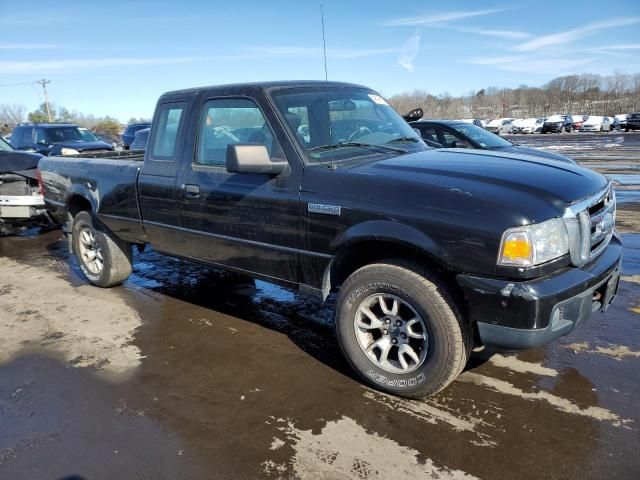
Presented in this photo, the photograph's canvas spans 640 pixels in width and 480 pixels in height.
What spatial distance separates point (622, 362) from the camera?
3520mm

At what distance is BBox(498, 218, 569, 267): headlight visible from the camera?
8.65 feet

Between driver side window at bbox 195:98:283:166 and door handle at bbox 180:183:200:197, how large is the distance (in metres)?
0.21

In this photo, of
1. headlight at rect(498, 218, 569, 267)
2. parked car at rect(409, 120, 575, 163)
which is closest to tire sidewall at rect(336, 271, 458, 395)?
headlight at rect(498, 218, 569, 267)

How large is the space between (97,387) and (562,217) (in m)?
3.28

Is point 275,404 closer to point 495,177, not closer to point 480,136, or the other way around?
point 495,177

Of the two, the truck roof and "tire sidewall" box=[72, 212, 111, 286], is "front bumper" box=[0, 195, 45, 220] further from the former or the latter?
the truck roof

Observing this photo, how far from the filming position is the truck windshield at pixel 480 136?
870cm

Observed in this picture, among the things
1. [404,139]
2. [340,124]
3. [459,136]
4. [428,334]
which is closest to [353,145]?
[340,124]

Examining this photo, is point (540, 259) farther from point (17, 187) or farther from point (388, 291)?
point (17, 187)

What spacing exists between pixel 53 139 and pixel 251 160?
13.2 m

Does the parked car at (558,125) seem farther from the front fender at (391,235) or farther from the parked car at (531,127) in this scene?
the front fender at (391,235)

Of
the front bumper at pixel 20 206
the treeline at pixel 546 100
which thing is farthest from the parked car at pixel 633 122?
the front bumper at pixel 20 206

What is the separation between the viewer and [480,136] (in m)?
8.96

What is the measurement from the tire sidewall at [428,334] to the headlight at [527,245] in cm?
53
